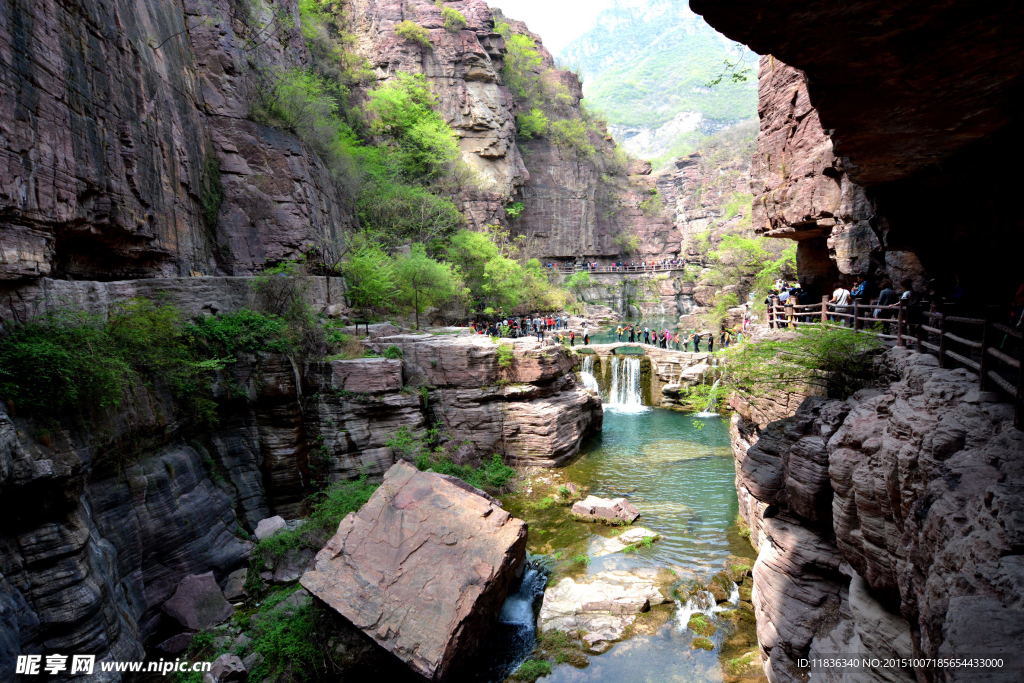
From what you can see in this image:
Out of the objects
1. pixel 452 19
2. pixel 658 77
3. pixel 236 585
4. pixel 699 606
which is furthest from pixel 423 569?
pixel 658 77

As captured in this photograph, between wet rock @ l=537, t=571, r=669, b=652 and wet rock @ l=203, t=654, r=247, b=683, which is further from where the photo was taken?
wet rock @ l=537, t=571, r=669, b=652

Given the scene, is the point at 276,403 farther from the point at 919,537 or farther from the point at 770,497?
the point at 919,537

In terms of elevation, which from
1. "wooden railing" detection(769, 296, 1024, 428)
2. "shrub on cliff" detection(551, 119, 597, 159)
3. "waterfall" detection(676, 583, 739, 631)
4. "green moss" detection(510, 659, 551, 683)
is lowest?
"green moss" detection(510, 659, 551, 683)

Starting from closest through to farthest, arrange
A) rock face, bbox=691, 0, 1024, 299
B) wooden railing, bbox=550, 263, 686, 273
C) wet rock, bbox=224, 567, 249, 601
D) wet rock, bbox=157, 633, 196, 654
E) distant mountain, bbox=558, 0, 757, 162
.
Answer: rock face, bbox=691, 0, 1024, 299 < wet rock, bbox=157, 633, 196, 654 < wet rock, bbox=224, 567, 249, 601 < wooden railing, bbox=550, 263, 686, 273 < distant mountain, bbox=558, 0, 757, 162

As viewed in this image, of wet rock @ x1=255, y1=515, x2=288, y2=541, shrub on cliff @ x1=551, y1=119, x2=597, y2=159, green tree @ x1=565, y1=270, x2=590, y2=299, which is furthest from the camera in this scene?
shrub on cliff @ x1=551, y1=119, x2=597, y2=159

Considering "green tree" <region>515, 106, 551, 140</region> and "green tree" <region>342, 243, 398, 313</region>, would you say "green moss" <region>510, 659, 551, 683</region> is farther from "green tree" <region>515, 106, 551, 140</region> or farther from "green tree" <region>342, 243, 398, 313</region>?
"green tree" <region>515, 106, 551, 140</region>

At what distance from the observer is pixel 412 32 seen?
34.8m

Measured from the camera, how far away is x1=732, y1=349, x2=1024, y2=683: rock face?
10.3ft

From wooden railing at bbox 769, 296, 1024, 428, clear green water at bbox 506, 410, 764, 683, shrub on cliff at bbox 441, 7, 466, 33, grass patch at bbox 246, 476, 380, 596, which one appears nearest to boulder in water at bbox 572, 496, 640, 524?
clear green water at bbox 506, 410, 764, 683

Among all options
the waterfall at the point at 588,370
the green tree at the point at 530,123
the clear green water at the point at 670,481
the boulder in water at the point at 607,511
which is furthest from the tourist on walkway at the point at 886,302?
the green tree at the point at 530,123

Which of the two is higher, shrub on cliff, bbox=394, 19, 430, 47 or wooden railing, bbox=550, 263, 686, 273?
shrub on cliff, bbox=394, 19, 430, 47

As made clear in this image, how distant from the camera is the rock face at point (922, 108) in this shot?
13.6 feet

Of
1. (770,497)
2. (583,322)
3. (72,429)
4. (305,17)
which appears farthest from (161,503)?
(583,322)

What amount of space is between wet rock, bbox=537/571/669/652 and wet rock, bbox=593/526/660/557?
879 millimetres
